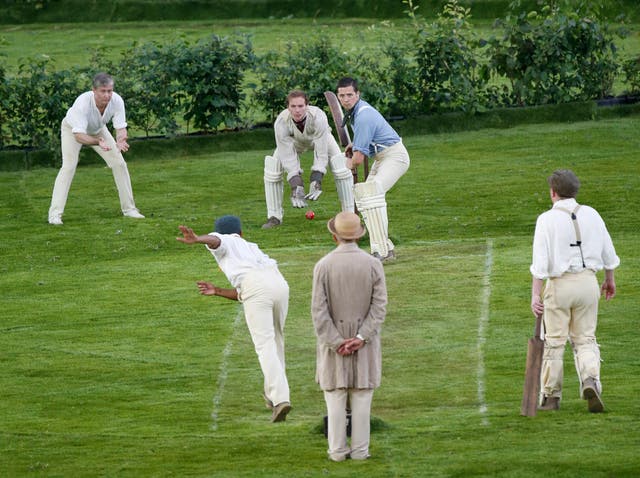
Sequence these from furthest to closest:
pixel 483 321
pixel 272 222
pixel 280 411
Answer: pixel 272 222
pixel 483 321
pixel 280 411

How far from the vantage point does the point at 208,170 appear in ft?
92.0

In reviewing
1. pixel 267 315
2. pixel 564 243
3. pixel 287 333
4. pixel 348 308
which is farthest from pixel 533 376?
pixel 287 333

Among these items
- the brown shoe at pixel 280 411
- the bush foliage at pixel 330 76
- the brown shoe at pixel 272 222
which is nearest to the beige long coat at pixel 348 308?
the brown shoe at pixel 280 411

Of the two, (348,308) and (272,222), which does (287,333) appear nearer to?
(348,308)

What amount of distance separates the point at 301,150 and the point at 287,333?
223 inches

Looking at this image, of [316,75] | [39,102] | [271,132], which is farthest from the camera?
[271,132]

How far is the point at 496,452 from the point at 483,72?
2004 cm

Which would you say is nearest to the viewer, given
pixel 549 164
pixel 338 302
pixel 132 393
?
pixel 338 302

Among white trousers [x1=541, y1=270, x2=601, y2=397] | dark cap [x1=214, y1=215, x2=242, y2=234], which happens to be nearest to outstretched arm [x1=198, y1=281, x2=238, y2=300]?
dark cap [x1=214, y1=215, x2=242, y2=234]

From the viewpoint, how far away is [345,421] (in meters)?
11.7

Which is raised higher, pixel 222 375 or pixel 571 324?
pixel 571 324

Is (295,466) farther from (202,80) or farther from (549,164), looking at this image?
(202,80)

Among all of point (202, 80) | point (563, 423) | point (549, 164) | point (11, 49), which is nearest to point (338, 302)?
point (563, 423)

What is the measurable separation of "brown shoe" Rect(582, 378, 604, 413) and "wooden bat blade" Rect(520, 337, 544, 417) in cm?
39
